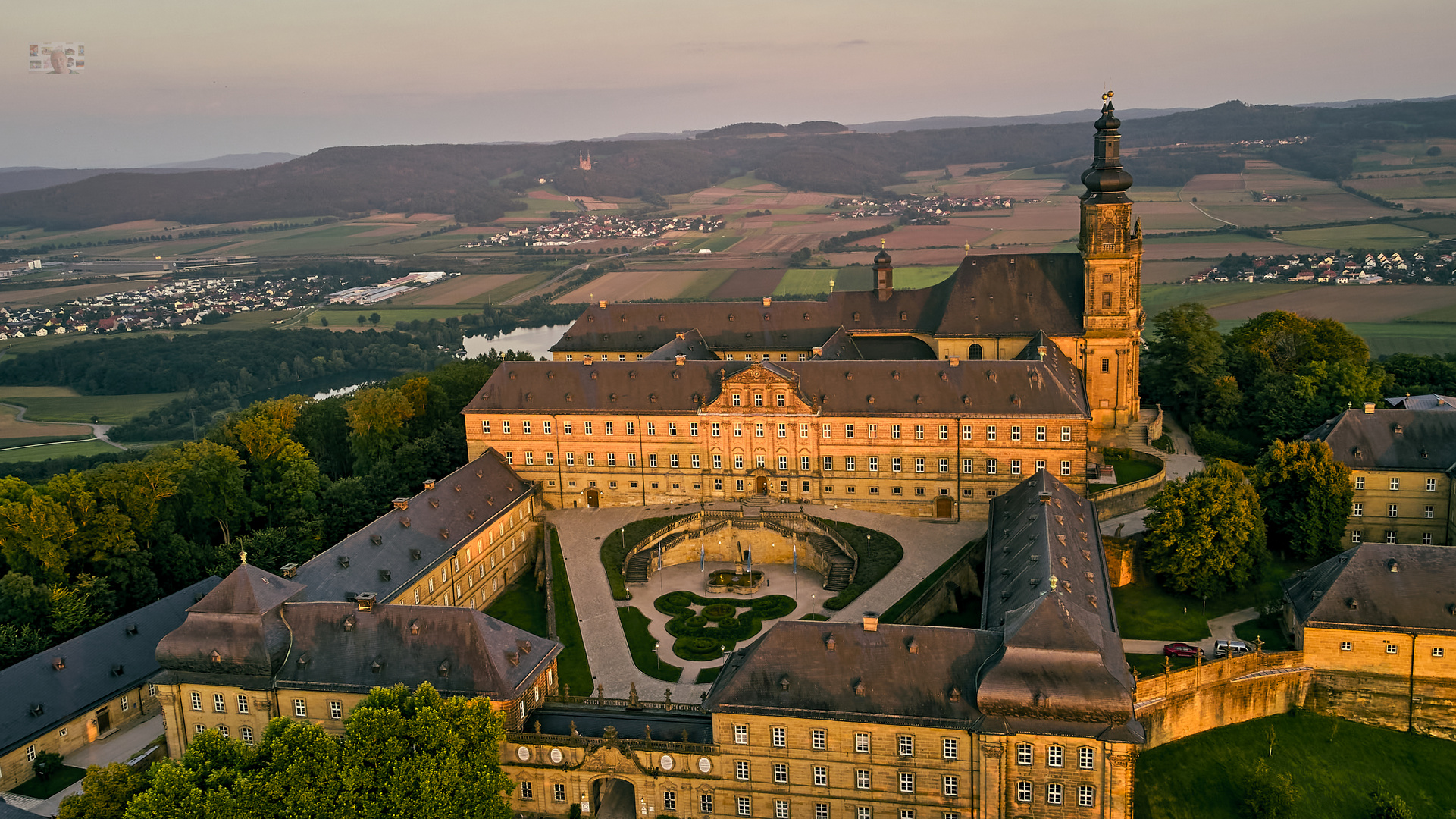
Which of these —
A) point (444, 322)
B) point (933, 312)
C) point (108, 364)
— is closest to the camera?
point (933, 312)

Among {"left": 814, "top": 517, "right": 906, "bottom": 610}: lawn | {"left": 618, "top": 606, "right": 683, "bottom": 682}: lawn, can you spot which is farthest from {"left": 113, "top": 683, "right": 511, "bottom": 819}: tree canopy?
{"left": 814, "top": 517, "right": 906, "bottom": 610}: lawn

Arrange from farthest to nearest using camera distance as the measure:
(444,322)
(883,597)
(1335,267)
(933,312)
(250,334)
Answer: (444,322), (250,334), (1335,267), (933,312), (883,597)

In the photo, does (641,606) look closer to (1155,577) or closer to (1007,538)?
(1007,538)


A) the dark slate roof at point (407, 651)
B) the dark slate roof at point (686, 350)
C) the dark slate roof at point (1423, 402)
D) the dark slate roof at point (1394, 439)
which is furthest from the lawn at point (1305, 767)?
the dark slate roof at point (686, 350)

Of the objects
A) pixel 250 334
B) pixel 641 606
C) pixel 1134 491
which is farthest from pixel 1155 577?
pixel 250 334

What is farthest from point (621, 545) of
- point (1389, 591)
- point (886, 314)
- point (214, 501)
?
point (1389, 591)

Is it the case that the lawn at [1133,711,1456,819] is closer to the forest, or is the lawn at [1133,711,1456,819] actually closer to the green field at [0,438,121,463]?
the forest

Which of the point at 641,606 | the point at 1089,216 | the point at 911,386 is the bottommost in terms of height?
the point at 641,606
